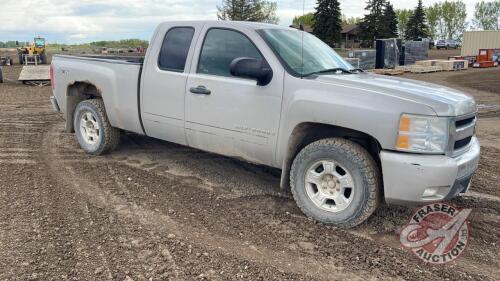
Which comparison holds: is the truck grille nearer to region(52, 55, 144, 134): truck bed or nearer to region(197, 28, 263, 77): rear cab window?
region(197, 28, 263, 77): rear cab window

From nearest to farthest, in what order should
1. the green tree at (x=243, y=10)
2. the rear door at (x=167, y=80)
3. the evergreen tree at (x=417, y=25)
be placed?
the rear door at (x=167, y=80) < the green tree at (x=243, y=10) < the evergreen tree at (x=417, y=25)

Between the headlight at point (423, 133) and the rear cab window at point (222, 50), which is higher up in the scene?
the rear cab window at point (222, 50)

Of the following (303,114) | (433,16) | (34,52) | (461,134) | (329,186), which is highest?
(433,16)

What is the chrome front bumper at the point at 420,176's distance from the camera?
3.61m

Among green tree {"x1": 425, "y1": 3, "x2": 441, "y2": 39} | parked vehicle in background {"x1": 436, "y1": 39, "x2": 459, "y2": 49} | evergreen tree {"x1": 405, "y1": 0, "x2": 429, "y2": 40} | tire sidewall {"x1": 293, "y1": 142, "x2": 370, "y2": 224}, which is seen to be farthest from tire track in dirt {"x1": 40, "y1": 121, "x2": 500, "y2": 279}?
green tree {"x1": 425, "y1": 3, "x2": 441, "y2": 39}

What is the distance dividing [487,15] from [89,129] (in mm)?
125432

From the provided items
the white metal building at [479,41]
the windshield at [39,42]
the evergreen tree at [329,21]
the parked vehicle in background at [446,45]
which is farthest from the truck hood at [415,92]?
the parked vehicle in background at [446,45]

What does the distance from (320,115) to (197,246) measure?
1561 millimetres

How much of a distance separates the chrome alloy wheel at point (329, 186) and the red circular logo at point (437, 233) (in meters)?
0.61

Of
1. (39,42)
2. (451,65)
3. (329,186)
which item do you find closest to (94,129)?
(329,186)

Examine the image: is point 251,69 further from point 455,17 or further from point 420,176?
point 455,17

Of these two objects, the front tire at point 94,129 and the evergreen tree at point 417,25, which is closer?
the front tire at point 94,129

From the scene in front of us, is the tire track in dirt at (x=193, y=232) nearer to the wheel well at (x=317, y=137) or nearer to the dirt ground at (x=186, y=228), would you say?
the dirt ground at (x=186, y=228)

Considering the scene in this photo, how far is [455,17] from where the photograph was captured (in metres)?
112
